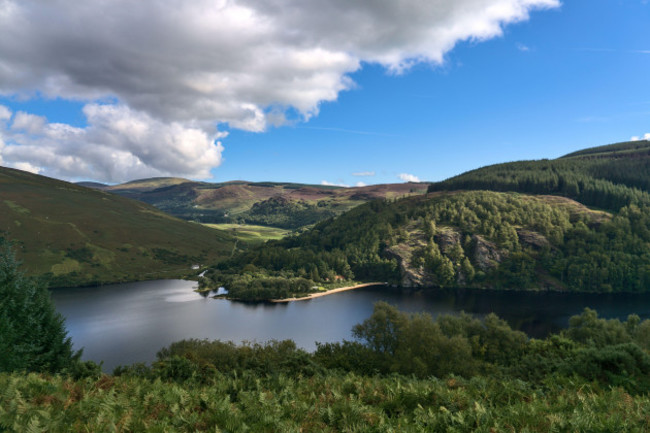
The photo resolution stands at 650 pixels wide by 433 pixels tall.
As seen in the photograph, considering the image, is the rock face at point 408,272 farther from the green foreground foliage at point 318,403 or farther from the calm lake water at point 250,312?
the green foreground foliage at point 318,403

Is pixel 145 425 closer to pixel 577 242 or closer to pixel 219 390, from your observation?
pixel 219 390

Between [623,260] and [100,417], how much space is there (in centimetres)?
21385

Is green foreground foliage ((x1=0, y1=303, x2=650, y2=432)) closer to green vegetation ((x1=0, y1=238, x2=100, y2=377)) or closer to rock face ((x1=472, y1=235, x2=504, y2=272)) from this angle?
green vegetation ((x1=0, y1=238, x2=100, y2=377))

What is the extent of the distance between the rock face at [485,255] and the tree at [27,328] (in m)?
186

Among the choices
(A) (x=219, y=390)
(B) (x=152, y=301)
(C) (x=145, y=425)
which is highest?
(C) (x=145, y=425)

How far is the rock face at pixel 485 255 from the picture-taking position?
183875mm

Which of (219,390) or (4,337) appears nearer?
(219,390)

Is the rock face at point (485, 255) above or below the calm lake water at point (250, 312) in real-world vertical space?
above

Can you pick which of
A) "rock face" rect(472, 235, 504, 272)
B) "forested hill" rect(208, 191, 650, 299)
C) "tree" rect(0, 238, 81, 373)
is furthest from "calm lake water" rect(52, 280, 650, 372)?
"tree" rect(0, 238, 81, 373)

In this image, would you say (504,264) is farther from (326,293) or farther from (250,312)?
(250,312)

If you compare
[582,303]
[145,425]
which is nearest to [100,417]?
[145,425]

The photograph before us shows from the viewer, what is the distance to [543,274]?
173375 mm

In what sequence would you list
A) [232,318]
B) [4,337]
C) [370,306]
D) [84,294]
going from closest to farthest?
[4,337]
[232,318]
[370,306]
[84,294]

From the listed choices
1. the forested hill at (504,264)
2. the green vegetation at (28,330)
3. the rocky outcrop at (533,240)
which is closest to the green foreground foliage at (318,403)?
the green vegetation at (28,330)
